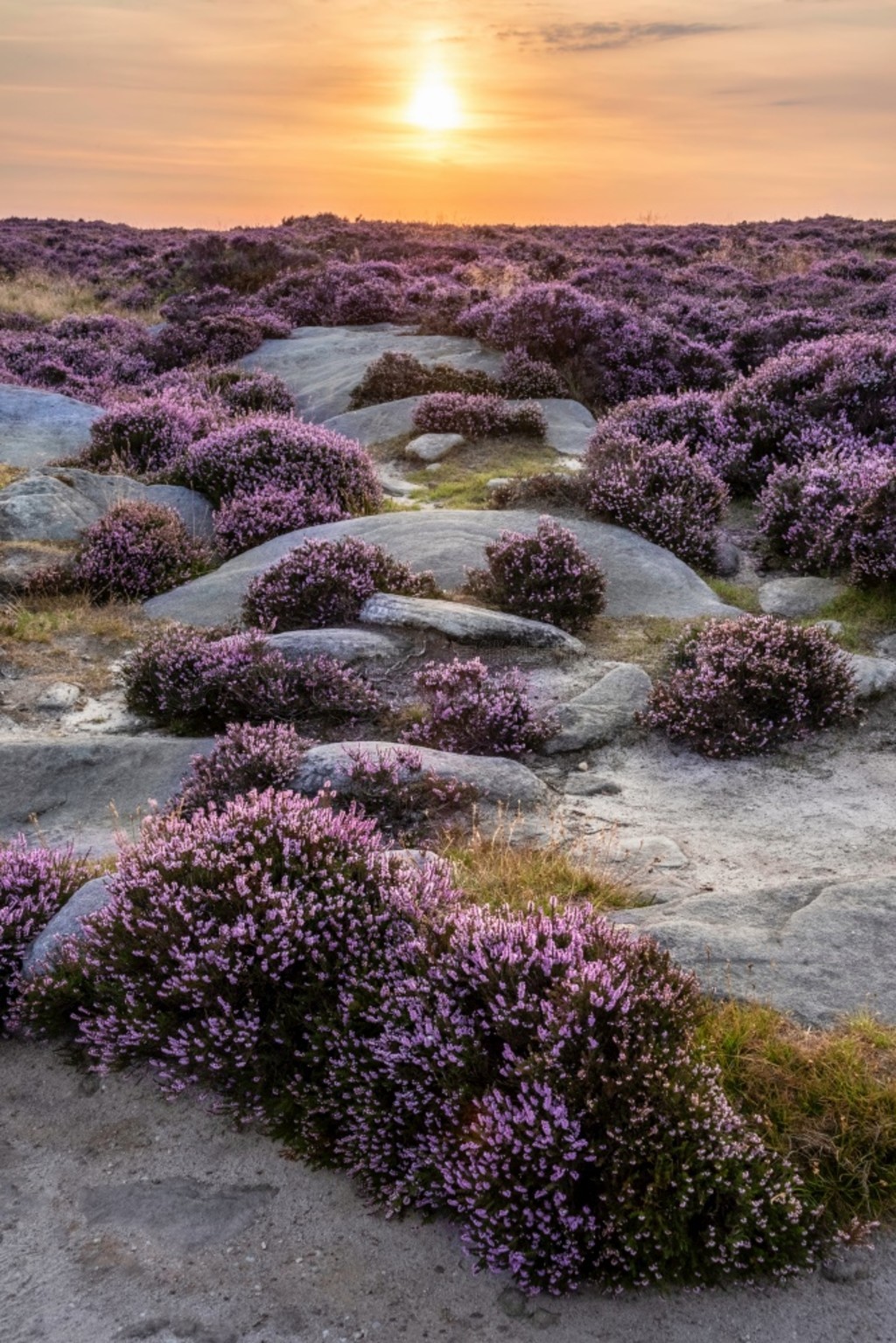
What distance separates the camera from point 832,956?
4812 millimetres

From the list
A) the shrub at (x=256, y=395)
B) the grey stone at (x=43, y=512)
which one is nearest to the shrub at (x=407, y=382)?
the shrub at (x=256, y=395)

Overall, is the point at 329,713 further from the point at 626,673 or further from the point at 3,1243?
the point at 3,1243

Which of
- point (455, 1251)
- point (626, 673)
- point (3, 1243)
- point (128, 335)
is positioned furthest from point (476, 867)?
point (128, 335)

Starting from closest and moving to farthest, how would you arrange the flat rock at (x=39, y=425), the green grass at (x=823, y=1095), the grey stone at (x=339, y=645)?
1. the green grass at (x=823, y=1095)
2. the grey stone at (x=339, y=645)
3. the flat rock at (x=39, y=425)

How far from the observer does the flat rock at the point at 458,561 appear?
33.9 feet

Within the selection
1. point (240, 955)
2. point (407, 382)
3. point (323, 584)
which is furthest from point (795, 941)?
point (407, 382)

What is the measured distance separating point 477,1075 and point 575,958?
0.58m

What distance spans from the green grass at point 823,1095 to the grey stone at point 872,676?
4.24m

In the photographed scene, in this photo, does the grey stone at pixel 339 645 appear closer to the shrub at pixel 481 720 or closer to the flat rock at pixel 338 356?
the shrub at pixel 481 720

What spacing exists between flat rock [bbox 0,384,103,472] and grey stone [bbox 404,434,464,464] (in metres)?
5.03

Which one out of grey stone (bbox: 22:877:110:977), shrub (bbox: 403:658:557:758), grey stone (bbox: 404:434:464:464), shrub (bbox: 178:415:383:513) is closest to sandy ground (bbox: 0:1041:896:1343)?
grey stone (bbox: 22:877:110:977)

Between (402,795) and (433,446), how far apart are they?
33.6ft

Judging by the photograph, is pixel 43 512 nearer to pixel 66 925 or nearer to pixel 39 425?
pixel 39 425

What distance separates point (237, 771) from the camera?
6680 mm
